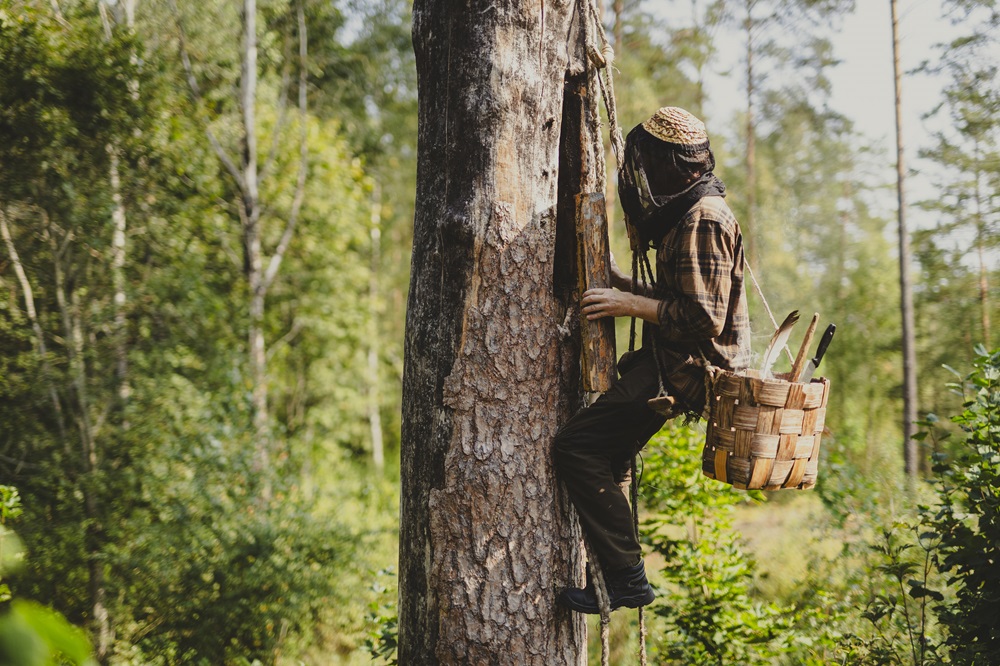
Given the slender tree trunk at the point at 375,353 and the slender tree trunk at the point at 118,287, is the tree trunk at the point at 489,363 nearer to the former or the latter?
the slender tree trunk at the point at 118,287

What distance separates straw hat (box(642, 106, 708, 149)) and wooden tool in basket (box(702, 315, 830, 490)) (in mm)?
905

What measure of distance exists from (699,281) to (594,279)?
1.38 ft

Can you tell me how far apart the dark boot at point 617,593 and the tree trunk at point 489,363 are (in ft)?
0.21

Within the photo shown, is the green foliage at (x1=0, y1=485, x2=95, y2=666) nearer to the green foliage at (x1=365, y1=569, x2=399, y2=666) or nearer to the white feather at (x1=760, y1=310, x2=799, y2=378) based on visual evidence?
the white feather at (x1=760, y1=310, x2=799, y2=378)

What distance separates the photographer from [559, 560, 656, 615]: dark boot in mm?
2422

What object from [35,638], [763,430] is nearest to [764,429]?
[763,430]

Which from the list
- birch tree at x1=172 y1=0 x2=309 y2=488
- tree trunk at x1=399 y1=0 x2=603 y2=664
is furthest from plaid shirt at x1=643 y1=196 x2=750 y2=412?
birch tree at x1=172 y1=0 x2=309 y2=488

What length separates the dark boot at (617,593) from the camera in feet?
7.95

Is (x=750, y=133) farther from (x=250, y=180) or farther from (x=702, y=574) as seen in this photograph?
(x=702, y=574)

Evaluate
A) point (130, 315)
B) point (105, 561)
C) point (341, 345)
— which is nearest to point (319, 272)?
point (341, 345)

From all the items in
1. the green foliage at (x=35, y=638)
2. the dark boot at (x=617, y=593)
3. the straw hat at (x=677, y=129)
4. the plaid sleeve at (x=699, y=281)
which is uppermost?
the straw hat at (x=677, y=129)

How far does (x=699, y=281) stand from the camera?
2477 mm

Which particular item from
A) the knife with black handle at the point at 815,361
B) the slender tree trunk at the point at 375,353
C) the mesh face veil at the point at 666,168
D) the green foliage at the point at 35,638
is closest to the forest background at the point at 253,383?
the green foliage at the point at 35,638

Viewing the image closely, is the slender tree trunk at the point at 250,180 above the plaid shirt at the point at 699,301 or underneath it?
above
